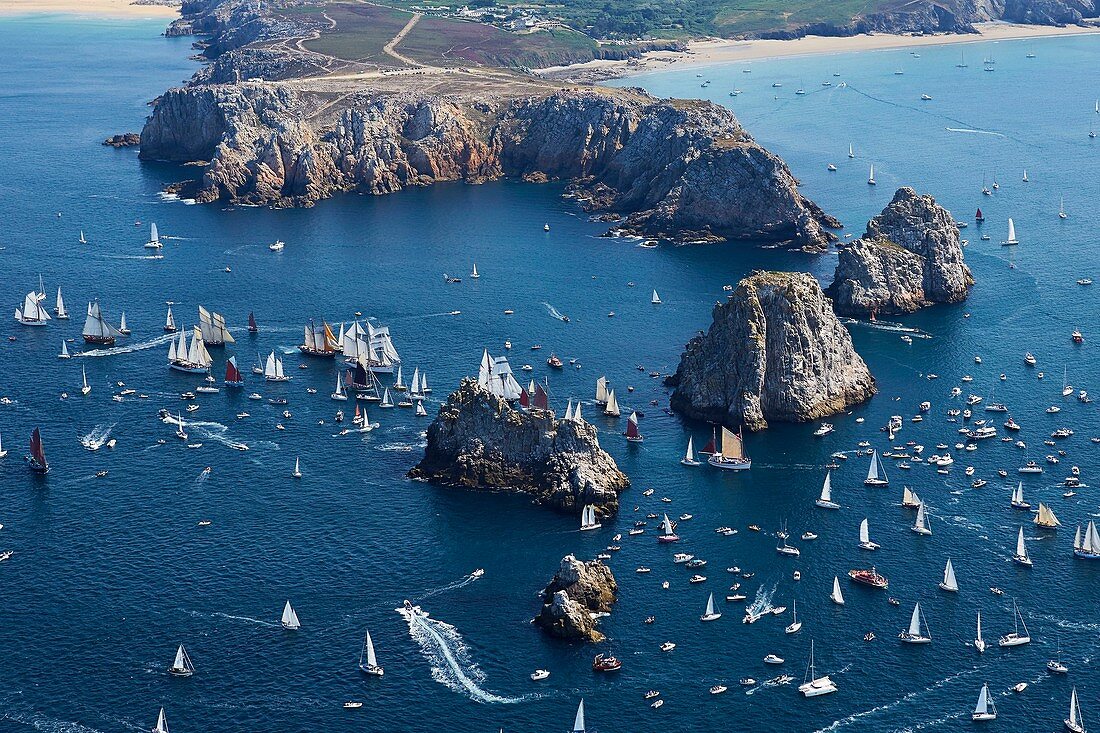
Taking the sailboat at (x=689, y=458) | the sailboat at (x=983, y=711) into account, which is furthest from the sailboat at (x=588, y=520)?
the sailboat at (x=983, y=711)

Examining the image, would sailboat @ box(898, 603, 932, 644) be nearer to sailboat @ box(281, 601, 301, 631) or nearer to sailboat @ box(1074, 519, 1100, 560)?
sailboat @ box(1074, 519, 1100, 560)

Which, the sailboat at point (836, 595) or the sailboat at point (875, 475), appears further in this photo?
the sailboat at point (875, 475)

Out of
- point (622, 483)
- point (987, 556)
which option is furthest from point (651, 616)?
point (987, 556)

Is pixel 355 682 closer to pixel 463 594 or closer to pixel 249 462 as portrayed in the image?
pixel 463 594

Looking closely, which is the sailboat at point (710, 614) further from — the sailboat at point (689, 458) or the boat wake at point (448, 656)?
the sailboat at point (689, 458)

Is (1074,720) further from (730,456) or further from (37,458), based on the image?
(37,458)

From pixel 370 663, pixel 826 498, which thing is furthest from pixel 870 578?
pixel 370 663
